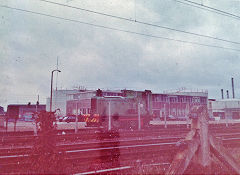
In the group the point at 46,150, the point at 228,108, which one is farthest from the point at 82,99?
the point at 228,108

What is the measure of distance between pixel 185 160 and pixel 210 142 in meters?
0.78

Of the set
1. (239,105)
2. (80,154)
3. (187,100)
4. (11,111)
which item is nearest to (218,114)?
(239,105)

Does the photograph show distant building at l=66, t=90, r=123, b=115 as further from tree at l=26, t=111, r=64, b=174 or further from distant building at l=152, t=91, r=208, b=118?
tree at l=26, t=111, r=64, b=174

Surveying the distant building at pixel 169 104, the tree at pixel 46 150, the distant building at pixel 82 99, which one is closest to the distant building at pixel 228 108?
the distant building at pixel 169 104

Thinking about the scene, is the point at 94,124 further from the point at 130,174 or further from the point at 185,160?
the point at 185,160

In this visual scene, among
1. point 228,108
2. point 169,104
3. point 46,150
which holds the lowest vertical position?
point 46,150

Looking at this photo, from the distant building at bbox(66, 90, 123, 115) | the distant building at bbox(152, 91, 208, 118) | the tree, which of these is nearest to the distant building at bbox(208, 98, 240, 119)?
the distant building at bbox(152, 91, 208, 118)

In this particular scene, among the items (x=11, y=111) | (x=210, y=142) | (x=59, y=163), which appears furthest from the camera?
(x=11, y=111)

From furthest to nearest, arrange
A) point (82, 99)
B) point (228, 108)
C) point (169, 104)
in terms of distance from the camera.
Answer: point (228, 108), point (169, 104), point (82, 99)

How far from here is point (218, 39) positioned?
14.4 m

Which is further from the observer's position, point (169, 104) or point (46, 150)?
point (169, 104)

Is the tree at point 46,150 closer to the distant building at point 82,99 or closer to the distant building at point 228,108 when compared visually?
the distant building at point 82,99

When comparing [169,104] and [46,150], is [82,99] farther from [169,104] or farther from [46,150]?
[46,150]

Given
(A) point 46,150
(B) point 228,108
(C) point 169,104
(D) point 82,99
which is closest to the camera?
(A) point 46,150
